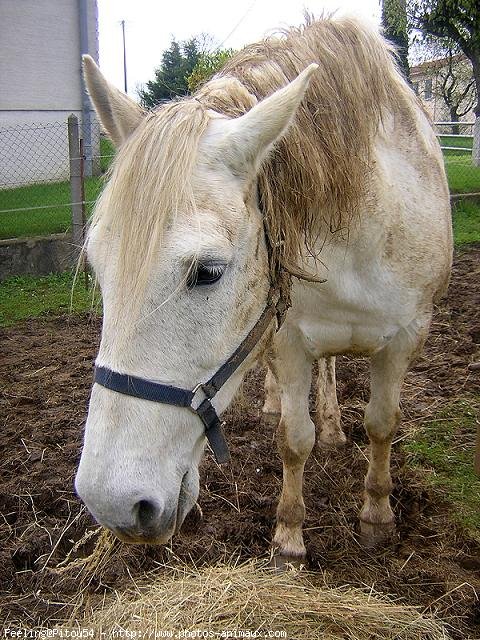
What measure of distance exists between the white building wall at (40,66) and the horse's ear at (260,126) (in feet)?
35.5

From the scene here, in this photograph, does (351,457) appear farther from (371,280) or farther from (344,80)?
(344,80)

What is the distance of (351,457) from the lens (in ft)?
11.8

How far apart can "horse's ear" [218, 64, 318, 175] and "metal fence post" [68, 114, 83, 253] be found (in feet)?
19.7

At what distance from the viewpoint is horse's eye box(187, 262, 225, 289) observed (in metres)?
1.54

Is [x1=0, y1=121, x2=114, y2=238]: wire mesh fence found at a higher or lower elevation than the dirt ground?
higher

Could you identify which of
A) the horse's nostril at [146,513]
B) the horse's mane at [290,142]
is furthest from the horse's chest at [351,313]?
the horse's nostril at [146,513]

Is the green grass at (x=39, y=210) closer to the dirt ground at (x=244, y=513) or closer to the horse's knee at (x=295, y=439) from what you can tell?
the dirt ground at (x=244, y=513)

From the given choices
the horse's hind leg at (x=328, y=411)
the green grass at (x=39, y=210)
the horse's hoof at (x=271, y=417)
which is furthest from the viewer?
the green grass at (x=39, y=210)

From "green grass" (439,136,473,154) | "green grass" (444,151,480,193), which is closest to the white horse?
"green grass" (444,151,480,193)

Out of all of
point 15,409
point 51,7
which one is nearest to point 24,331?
point 15,409

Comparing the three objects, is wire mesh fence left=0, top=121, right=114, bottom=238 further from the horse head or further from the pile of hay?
→ the horse head

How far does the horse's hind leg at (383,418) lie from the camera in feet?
9.11

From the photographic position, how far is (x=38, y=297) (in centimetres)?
676

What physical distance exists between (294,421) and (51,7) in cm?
1341
